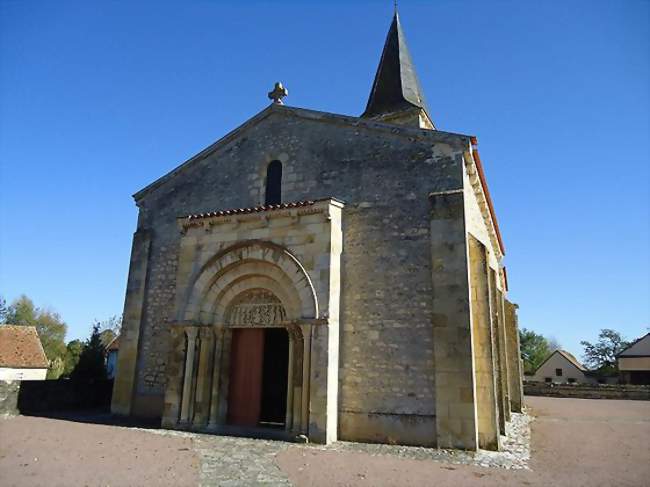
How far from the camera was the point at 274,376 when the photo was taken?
12578 millimetres

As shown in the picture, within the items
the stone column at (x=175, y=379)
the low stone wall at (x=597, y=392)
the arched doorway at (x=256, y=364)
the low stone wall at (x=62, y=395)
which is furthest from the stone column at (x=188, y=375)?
the low stone wall at (x=597, y=392)

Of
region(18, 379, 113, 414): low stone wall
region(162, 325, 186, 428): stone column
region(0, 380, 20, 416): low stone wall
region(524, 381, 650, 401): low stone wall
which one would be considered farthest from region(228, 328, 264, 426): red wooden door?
region(524, 381, 650, 401): low stone wall

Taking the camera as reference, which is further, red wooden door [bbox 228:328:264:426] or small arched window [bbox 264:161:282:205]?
small arched window [bbox 264:161:282:205]

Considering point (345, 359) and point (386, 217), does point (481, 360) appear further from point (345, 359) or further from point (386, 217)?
point (386, 217)

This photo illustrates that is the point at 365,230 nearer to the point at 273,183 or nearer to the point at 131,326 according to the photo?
the point at 273,183

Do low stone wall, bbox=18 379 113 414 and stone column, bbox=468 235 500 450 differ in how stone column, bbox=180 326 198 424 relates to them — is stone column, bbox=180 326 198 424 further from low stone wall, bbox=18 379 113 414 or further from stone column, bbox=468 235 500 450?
stone column, bbox=468 235 500 450

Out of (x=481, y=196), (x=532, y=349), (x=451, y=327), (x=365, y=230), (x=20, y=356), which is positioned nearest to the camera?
(x=451, y=327)

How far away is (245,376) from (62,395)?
23.5ft

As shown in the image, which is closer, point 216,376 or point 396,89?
point 216,376

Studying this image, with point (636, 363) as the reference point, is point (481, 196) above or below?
above

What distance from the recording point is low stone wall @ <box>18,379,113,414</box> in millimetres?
13445

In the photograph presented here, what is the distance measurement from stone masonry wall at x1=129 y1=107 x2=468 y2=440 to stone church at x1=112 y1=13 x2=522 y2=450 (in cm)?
4

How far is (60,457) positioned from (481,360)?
343 inches

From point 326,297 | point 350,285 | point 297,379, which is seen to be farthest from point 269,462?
point 350,285
